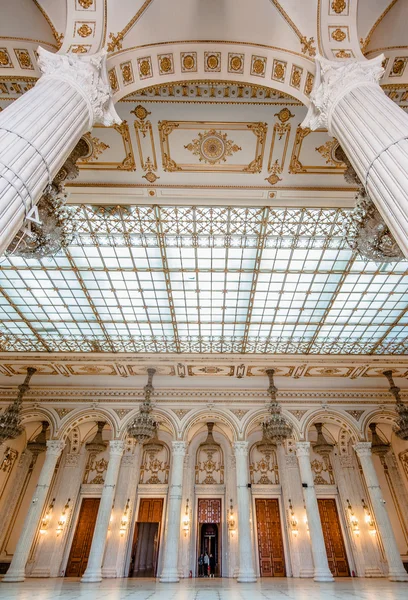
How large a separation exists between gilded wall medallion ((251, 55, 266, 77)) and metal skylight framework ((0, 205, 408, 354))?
8.76ft

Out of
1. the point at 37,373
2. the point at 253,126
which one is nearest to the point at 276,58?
the point at 253,126

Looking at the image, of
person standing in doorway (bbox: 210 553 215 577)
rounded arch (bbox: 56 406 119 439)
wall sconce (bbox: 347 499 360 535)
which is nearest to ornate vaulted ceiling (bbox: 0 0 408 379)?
rounded arch (bbox: 56 406 119 439)

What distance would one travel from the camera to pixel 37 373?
521 inches

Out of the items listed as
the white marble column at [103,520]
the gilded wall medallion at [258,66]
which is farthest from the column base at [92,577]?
the gilded wall medallion at [258,66]

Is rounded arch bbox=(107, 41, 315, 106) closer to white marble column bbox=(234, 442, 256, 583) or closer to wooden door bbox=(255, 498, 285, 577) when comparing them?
white marble column bbox=(234, 442, 256, 583)

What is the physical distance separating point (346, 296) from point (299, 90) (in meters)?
5.94

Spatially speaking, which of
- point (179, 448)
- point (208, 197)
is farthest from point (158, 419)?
point (208, 197)

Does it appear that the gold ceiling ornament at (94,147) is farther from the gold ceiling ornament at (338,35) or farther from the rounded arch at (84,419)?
the rounded arch at (84,419)

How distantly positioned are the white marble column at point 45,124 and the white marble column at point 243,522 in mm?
11472

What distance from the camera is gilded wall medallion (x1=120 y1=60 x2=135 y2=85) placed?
5559 millimetres

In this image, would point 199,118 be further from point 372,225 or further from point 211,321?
point 211,321

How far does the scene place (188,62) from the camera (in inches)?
230

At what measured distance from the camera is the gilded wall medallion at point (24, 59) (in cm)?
581

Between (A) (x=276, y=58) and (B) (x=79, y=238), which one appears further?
(B) (x=79, y=238)
